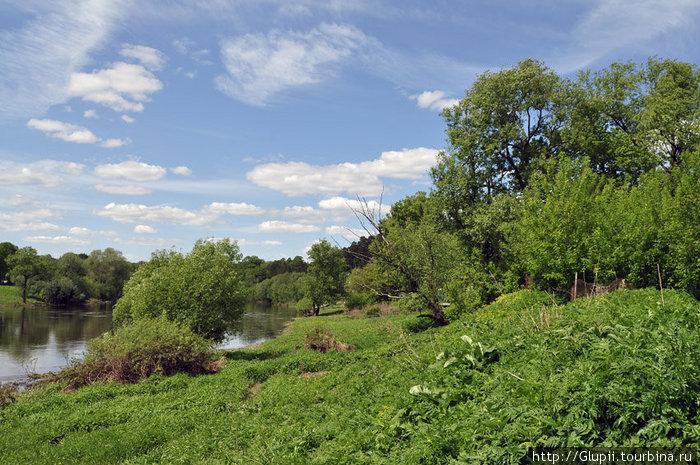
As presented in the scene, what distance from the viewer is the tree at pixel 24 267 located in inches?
3103

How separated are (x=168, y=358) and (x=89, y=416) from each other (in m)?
6.83

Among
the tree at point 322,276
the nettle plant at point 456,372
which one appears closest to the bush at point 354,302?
the tree at point 322,276

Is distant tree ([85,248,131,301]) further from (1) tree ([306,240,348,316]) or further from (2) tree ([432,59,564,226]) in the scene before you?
(2) tree ([432,59,564,226])

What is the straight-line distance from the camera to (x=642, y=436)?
498 centimetres

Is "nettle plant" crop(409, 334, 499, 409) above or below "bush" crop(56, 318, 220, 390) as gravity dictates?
above

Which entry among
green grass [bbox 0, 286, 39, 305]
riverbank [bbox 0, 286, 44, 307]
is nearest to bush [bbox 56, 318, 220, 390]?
riverbank [bbox 0, 286, 44, 307]

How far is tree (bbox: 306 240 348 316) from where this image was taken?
62.8 m

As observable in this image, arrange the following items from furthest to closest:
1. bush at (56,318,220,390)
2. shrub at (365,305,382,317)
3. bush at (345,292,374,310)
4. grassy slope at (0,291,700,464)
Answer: bush at (345,292,374,310)
shrub at (365,305,382,317)
bush at (56,318,220,390)
grassy slope at (0,291,700,464)

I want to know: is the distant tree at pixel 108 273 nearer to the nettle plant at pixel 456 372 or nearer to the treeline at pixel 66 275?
the treeline at pixel 66 275

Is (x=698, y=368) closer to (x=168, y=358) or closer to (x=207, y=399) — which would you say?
(x=207, y=399)

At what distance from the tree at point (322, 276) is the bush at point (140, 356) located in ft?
136

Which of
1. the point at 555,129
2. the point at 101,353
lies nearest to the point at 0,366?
the point at 101,353

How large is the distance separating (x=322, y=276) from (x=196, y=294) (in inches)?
1459

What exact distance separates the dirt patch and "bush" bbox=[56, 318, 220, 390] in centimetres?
588
